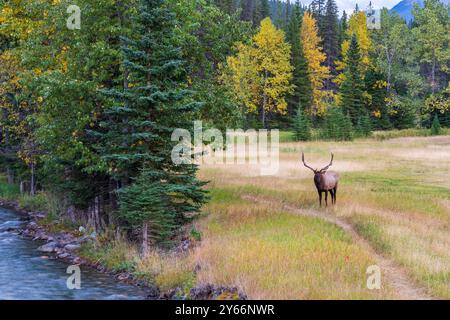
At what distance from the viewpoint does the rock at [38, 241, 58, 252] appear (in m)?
21.7

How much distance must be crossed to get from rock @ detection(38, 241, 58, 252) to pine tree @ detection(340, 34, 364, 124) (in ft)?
165

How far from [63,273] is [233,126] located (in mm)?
11568

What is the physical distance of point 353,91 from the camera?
68.6 metres

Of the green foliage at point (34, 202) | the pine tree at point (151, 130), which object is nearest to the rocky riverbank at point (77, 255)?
the green foliage at point (34, 202)

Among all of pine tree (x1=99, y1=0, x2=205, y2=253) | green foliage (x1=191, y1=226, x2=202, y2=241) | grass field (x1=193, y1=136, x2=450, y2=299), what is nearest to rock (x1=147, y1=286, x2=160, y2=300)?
grass field (x1=193, y1=136, x2=450, y2=299)

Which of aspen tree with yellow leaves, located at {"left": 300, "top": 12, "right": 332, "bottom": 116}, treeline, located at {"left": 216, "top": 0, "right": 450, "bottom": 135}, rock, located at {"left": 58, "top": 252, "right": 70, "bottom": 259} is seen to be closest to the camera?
rock, located at {"left": 58, "top": 252, "right": 70, "bottom": 259}

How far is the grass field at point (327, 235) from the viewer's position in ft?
43.9

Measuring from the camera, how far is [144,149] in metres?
19.1

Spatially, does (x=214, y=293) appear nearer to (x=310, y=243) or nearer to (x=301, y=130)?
(x=310, y=243)

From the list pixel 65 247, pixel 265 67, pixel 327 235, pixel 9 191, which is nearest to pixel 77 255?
pixel 65 247

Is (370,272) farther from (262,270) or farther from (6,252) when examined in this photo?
(6,252)

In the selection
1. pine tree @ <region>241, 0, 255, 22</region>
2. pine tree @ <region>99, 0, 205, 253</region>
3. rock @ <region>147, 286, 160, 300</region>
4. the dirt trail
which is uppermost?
pine tree @ <region>241, 0, 255, 22</region>

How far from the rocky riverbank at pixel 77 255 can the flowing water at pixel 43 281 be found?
298 millimetres

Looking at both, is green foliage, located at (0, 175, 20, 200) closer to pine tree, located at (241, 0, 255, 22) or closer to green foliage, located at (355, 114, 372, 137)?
green foliage, located at (355, 114, 372, 137)
